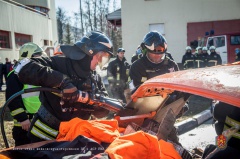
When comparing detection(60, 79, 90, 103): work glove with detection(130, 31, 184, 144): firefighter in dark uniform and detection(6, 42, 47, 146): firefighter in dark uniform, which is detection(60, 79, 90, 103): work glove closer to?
detection(6, 42, 47, 146): firefighter in dark uniform

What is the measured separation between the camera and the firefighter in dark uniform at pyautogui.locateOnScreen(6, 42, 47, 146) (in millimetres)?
3072

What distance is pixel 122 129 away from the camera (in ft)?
6.43

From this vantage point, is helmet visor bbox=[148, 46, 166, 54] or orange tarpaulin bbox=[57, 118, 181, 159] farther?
helmet visor bbox=[148, 46, 166, 54]

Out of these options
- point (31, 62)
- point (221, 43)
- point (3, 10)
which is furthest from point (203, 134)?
point (3, 10)

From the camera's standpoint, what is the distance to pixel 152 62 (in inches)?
134

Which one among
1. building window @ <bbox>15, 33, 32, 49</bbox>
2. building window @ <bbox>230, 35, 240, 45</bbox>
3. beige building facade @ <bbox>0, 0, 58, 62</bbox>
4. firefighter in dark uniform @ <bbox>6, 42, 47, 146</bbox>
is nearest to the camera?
firefighter in dark uniform @ <bbox>6, 42, 47, 146</bbox>

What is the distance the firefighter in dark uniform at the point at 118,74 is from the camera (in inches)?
306

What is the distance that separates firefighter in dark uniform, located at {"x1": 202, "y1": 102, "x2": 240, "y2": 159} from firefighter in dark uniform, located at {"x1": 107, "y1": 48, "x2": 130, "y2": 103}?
6.07 metres

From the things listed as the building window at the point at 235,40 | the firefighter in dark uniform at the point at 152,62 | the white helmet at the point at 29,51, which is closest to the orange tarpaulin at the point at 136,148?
the firefighter in dark uniform at the point at 152,62

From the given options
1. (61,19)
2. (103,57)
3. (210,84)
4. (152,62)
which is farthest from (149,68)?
(61,19)

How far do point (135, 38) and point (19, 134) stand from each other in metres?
15.1

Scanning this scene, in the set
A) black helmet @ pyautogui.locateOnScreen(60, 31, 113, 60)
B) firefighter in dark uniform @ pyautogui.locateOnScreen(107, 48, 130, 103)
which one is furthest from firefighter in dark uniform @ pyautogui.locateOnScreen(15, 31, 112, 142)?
firefighter in dark uniform @ pyautogui.locateOnScreen(107, 48, 130, 103)

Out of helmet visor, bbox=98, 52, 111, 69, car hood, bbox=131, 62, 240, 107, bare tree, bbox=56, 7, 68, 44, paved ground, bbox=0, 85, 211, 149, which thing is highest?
bare tree, bbox=56, 7, 68, 44

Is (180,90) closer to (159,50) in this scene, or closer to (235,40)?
(159,50)
